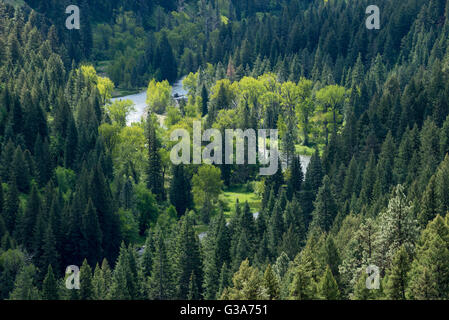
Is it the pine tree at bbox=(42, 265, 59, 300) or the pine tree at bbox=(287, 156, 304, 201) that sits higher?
the pine tree at bbox=(287, 156, 304, 201)

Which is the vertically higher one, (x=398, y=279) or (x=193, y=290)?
(x=398, y=279)

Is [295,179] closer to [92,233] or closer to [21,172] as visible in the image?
[92,233]

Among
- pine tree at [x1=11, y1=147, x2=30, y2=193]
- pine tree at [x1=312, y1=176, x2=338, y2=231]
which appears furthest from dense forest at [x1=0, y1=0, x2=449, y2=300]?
pine tree at [x1=11, y1=147, x2=30, y2=193]

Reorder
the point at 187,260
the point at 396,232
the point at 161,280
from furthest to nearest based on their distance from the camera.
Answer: the point at 187,260
the point at 161,280
the point at 396,232

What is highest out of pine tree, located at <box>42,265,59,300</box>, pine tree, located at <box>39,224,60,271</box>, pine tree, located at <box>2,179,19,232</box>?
pine tree, located at <box>2,179,19,232</box>

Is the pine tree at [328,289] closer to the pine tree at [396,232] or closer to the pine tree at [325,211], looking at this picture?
the pine tree at [396,232]

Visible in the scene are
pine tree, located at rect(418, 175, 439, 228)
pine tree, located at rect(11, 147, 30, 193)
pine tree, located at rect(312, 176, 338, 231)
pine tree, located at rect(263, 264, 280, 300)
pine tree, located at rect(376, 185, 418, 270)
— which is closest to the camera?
pine tree, located at rect(263, 264, 280, 300)

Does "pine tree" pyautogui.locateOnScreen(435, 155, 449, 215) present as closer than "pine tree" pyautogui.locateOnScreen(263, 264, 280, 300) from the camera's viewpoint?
No

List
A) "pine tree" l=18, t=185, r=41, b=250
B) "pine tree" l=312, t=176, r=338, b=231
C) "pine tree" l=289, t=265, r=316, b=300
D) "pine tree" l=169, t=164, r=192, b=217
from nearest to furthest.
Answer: "pine tree" l=289, t=265, r=316, b=300, "pine tree" l=312, t=176, r=338, b=231, "pine tree" l=18, t=185, r=41, b=250, "pine tree" l=169, t=164, r=192, b=217

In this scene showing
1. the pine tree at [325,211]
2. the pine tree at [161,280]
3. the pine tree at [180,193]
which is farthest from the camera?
the pine tree at [180,193]

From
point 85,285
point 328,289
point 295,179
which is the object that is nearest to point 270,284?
point 328,289

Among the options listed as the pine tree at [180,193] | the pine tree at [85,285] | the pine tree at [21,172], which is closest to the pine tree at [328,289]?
the pine tree at [85,285]

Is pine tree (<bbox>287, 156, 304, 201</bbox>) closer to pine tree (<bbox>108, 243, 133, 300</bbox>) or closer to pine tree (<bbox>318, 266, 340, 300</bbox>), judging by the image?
pine tree (<bbox>108, 243, 133, 300</bbox>)
